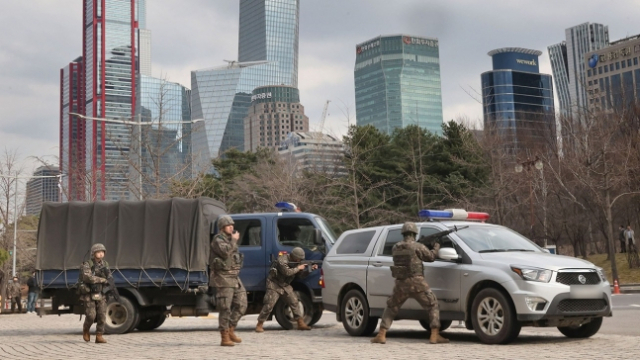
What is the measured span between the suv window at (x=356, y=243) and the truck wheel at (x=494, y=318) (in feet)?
9.06

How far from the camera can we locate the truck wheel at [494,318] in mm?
11211

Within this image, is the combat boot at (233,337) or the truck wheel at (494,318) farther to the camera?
the combat boot at (233,337)

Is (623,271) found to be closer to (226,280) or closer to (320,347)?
(320,347)

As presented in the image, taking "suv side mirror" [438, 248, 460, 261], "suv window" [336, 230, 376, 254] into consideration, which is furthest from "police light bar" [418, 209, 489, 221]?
"suv window" [336, 230, 376, 254]

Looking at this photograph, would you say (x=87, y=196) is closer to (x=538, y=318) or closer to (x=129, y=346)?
(x=129, y=346)

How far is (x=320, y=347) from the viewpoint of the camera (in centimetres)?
1189

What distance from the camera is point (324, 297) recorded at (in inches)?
570

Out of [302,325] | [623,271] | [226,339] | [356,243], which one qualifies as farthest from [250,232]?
[623,271]

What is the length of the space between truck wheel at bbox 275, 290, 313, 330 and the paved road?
46cm

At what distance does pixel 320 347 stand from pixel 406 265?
170 cm

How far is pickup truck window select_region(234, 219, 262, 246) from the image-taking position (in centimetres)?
1666

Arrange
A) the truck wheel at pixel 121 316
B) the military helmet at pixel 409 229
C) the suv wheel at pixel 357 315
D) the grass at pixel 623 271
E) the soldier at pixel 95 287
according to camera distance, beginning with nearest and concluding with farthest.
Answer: the military helmet at pixel 409 229 → the suv wheel at pixel 357 315 → the soldier at pixel 95 287 → the truck wheel at pixel 121 316 → the grass at pixel 623 271

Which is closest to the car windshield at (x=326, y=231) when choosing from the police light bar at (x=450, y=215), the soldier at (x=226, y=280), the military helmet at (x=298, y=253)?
the military helmet at (x=298, y=253)

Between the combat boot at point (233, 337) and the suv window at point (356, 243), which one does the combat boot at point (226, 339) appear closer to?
the combat boot at point (233, 337)
